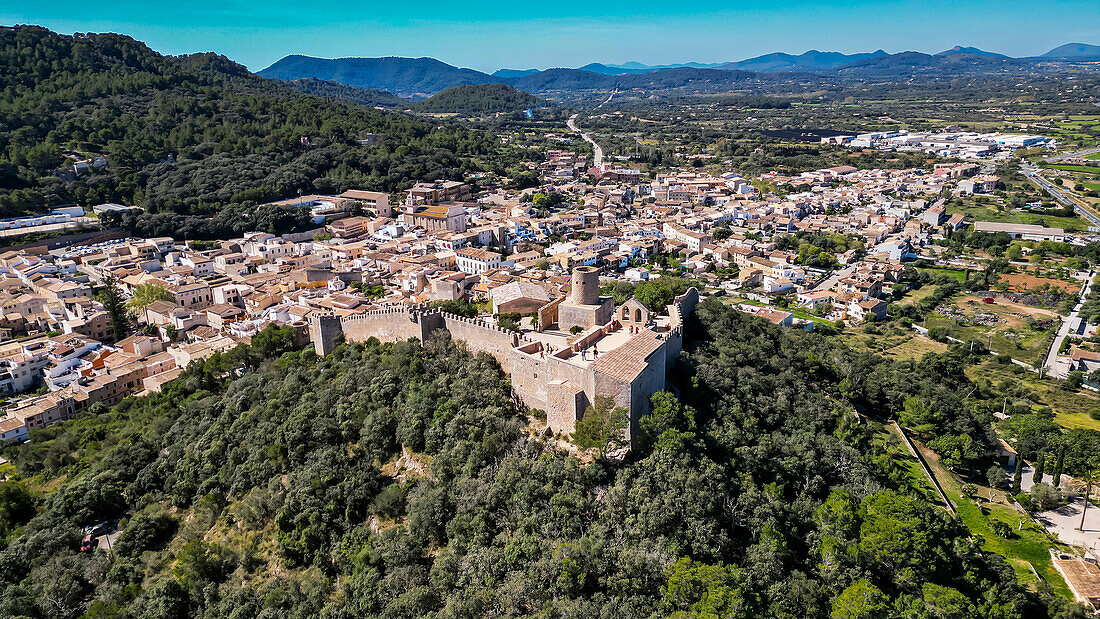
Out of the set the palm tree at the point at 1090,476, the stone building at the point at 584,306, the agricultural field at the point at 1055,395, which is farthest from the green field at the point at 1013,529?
the stone building at the point at 584,306

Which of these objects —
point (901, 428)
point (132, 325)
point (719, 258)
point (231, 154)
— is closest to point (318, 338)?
point (132, 325)

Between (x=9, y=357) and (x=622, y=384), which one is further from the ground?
(x=622, y=384)

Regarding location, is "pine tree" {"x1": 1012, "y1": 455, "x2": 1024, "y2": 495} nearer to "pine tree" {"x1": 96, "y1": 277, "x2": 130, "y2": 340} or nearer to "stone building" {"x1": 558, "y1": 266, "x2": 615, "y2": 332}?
"stone building" {"x1": 558, "y1": 266, "x2": 615, "y2": 332}

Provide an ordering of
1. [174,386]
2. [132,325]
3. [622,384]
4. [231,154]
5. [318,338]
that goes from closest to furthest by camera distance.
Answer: [622,384] < [318,338] < [174,386] < [132,325] < [231,154]

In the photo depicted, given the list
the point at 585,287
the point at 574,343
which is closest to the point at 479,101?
the point at 585,287

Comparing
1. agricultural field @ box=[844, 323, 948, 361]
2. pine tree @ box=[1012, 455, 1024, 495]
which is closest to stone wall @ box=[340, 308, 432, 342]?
pine tree @ box=[1012, 455, 1024, 495]

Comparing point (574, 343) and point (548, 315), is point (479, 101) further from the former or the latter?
point (574, 343)

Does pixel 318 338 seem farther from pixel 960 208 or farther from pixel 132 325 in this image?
pixel 960 208
